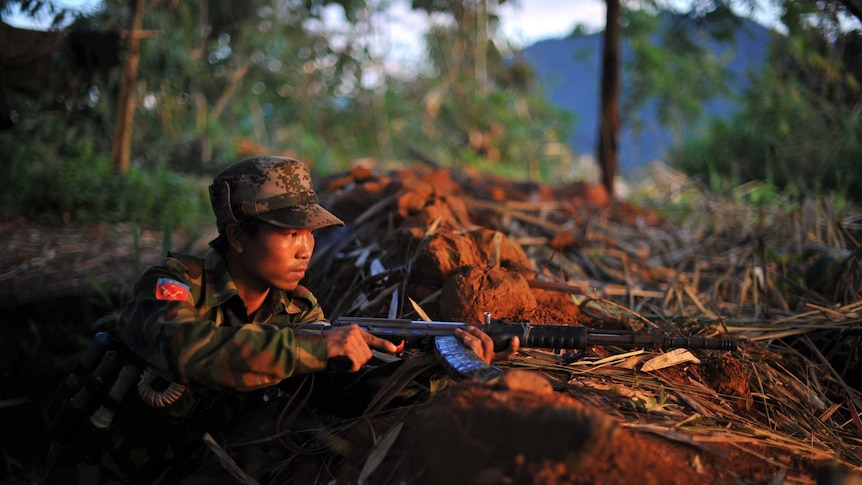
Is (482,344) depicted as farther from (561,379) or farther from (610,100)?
(610,100)

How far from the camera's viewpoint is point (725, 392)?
2666 millimetres

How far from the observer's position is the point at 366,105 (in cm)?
1616

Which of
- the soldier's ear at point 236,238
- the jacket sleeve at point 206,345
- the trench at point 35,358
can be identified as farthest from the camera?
the trench at point 35,358

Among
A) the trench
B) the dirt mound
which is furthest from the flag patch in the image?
the trench

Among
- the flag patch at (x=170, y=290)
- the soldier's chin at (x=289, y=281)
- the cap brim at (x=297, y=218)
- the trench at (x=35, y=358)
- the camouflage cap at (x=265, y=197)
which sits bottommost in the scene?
the trench at (x=35, y=358)

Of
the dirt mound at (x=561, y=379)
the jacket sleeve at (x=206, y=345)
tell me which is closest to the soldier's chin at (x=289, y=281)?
the jacket sleeve at (x=206, y=345)

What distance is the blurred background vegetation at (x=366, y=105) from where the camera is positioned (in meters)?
6.77

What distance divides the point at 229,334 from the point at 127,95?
6.15m

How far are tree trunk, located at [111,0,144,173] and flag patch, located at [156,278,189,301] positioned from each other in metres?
5.68

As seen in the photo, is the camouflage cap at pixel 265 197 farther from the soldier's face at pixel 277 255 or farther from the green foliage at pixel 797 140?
the green foliage at pixel 797 140

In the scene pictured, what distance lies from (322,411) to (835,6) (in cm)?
428

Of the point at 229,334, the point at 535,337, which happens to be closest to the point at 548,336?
the point at 535,337

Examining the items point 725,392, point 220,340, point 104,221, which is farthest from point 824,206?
point 104,221

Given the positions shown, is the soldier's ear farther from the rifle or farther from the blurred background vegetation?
the blurred background vegetation
